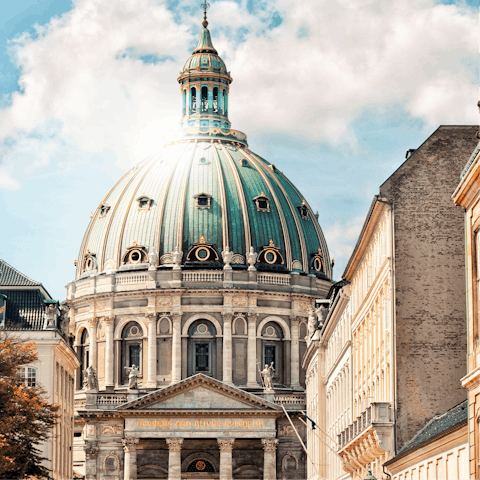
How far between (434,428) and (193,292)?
89156 mm

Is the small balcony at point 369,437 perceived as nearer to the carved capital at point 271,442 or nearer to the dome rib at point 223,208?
the carved capital at point 271,442

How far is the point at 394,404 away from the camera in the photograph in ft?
128

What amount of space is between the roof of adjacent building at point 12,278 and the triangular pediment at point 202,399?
3341 centimetres

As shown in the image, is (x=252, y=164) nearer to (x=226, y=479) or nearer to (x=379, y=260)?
(x=226, y=479)

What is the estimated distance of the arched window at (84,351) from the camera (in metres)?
127

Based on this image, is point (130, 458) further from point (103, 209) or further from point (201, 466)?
point (103, 209)

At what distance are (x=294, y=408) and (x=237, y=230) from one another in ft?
73.9

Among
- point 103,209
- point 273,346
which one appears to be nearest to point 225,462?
point 273,346

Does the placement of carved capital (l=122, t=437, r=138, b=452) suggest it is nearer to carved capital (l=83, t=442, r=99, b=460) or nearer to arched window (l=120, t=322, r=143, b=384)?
carved capital (l=83, t=442, r=99, b=460)

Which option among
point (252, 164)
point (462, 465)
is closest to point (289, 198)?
point (252, 164)

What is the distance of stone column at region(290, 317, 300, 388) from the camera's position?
404ft

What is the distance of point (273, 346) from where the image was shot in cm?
12600

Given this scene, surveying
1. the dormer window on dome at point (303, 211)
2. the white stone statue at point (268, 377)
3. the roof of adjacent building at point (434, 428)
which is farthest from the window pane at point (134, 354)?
the roof of adjacent building at point (434, 428)

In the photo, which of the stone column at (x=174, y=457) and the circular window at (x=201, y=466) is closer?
the stone column at (x=174, y=457)
